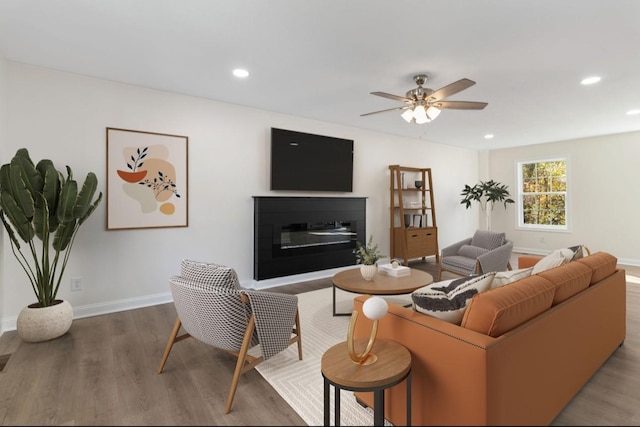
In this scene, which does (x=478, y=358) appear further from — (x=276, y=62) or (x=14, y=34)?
(x=14, y=34)

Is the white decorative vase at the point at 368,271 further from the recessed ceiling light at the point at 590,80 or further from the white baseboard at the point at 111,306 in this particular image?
the recessed ceiling light at the point at 590,80

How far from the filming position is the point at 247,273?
413cm

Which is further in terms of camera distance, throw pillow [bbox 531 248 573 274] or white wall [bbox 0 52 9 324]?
white wall [bbox 0 52 9 324]

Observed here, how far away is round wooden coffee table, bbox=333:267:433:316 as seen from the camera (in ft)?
8.89

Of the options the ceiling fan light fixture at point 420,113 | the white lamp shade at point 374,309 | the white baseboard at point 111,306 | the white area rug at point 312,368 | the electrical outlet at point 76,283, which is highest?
the ceiling fan light fixture at point 420,113

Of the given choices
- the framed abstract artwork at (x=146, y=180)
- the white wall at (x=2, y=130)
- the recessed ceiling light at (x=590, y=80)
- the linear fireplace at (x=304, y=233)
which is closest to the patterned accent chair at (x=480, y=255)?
the linear fireplace at (x=304, y=233)

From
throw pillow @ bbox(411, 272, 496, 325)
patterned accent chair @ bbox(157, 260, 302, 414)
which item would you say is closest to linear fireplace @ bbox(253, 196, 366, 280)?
patterned accent chair @ bbox(157, 260, 302, 414)

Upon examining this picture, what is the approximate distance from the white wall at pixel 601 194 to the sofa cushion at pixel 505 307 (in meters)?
6.07

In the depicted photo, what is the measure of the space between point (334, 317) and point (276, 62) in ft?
8.06

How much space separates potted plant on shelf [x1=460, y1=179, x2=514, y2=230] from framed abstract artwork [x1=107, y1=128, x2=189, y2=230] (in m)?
5.63

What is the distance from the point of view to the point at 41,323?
8.23 ft

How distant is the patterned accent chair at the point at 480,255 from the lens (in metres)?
3.84

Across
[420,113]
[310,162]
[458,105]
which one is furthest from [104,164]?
[458,105]

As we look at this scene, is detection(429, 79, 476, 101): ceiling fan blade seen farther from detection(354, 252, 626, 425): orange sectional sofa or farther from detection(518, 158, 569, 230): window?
detection(518, 158, 569, 230): window
